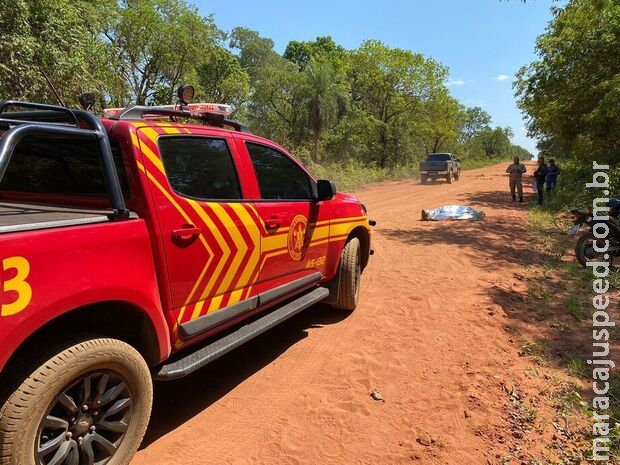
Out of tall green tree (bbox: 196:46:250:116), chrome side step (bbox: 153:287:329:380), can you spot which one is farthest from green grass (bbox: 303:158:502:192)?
chrome side step (bbox: 153:287:329:380)

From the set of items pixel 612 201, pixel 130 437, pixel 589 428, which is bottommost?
pixel 589 428

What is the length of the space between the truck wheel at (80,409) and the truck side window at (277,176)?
5.67 ft

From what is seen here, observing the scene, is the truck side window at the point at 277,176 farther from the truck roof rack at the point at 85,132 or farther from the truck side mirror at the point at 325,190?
the truck roof rack at the point at 85,132

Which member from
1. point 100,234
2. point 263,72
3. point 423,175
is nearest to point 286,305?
point 100,234

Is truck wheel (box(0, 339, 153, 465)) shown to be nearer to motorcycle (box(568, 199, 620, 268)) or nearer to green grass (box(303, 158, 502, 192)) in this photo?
motorcycle (box(568, 199, 620, 268))

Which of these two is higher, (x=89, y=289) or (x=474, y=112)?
(x=474, y=112)

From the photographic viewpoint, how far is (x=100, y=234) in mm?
2164

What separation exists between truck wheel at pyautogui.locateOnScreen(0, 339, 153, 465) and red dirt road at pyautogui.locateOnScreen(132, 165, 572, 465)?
40 cm

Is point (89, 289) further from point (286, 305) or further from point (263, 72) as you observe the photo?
point (263, 72)

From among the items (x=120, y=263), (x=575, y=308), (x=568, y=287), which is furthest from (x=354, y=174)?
(x=120, y=263)

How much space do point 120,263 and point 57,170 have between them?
3.15ft

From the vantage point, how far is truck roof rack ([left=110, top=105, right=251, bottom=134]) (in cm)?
298

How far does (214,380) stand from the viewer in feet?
11.7

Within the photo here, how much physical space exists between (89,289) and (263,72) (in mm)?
33233
